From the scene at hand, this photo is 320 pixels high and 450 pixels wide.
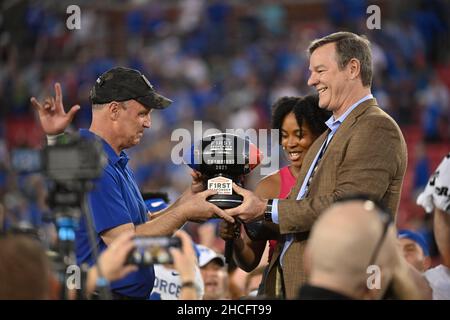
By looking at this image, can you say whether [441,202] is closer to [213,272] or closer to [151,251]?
[151,251]

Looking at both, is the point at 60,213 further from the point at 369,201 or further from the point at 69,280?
the point at 69,280

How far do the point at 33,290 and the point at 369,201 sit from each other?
1122 millimetres

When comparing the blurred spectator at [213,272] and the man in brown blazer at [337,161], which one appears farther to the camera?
the blurred spectator at [213,272]

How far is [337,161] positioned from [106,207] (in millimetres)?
1094

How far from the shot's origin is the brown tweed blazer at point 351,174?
414 centimetres

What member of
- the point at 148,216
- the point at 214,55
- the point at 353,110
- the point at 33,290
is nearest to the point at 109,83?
the point at 148,216

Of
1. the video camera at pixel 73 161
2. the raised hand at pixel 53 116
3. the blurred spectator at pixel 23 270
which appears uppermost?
the raised hand at pixel 53 116

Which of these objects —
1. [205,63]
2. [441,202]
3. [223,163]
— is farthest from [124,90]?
→ [205,63]

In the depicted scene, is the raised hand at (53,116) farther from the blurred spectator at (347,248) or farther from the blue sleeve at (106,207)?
the blurred spectator at (347,248)

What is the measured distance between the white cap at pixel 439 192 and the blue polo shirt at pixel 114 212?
135 centimetres

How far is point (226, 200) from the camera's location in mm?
4395

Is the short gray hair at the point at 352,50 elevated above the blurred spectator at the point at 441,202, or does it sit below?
above

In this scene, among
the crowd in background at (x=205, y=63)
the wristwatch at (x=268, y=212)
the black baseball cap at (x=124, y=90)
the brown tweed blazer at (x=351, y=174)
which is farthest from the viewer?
the crowd in background at (x=205, y=63)

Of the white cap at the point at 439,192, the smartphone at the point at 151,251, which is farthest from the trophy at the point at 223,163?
the smartphone at the point at 151,251
